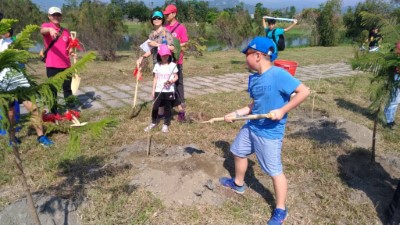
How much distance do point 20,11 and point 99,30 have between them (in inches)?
112

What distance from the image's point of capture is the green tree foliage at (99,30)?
11.3m

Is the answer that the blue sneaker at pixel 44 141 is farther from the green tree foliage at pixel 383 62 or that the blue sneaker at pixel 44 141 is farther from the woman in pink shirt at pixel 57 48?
the green tree foliage at pixel 383 62

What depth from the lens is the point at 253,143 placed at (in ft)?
9.50

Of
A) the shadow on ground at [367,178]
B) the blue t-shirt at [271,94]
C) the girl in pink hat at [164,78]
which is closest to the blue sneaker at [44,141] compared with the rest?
the girl in pink hat at [164,78]

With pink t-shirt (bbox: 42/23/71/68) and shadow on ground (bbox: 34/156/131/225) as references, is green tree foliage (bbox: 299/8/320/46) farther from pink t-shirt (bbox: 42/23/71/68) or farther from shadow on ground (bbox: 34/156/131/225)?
shadow on ground (bbox: 34/156/131/225)

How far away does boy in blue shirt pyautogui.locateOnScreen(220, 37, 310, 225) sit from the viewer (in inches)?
98.4

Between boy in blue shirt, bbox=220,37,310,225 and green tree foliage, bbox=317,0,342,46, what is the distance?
71.9ft

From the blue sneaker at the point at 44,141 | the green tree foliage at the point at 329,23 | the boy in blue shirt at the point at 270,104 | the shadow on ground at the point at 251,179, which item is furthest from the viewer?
the green tree foliage at the point at 329,23

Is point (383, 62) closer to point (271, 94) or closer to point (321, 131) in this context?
point (271, 94)

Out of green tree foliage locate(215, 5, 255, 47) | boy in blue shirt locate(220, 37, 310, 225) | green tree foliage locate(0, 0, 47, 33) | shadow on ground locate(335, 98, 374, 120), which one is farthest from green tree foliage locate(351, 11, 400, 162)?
green tree foliage locate(215, 5, 255, 47)

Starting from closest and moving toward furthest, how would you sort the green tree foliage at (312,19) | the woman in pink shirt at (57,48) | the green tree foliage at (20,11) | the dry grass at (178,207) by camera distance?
the dry grass at (178,207) < the woman in pink shirt at (57,48) < the green tree foliage at (20,11) < the green tree foliage at (312,19)

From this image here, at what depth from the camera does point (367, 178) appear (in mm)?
3559

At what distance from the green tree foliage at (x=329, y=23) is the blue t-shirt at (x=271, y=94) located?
72.2ft

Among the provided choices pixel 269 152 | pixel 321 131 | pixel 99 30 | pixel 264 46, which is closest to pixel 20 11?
pixel 99 30
